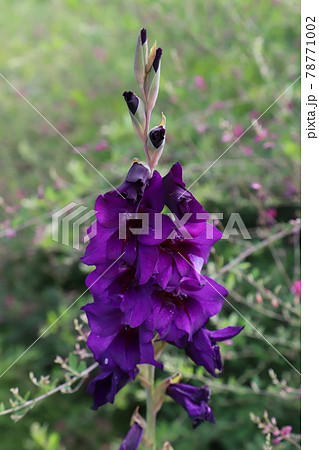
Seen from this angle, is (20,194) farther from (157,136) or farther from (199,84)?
(157,136)

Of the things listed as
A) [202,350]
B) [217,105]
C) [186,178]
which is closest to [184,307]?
[202,350]

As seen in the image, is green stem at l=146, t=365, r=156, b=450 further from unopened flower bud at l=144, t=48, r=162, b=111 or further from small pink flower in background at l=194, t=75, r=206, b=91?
small pink flower in background at l=194, t=75, r=206, b=91

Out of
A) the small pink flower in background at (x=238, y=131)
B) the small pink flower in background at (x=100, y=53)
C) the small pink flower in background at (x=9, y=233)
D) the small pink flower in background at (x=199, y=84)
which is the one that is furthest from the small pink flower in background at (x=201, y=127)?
the small pink flower in background at (x=100, y=53)

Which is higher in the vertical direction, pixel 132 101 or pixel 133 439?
pixel 132 101
